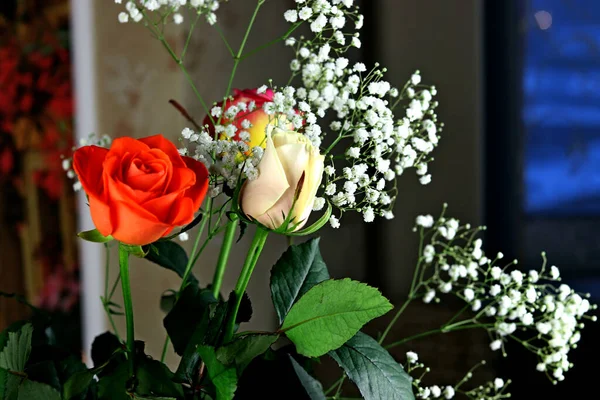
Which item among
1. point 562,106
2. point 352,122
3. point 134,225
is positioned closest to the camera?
point 134,225

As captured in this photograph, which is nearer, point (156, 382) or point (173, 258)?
point (156, 382)

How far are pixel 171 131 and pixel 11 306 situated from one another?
2.39ft

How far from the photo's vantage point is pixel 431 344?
143cm

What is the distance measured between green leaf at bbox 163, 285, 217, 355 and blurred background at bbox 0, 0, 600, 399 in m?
0.98

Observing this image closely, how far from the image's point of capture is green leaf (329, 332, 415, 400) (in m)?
0.38

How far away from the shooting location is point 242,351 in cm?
36

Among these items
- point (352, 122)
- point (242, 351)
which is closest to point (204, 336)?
point (242, 351)

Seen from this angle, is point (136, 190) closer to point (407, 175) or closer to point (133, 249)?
point (133, 249)

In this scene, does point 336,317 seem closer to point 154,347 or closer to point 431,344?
point 431,344

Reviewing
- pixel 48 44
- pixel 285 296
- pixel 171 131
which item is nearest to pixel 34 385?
pixel 285 296

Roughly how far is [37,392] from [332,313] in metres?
0.17

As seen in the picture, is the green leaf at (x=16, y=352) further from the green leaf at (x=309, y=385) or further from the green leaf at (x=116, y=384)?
the green leaf at (x=309, y=385)

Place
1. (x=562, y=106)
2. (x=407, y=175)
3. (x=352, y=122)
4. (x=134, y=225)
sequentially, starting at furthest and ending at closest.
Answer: (x=407, y=175)
(x=562, y=106)
(x=352, y=122)
(x=134, y=225)

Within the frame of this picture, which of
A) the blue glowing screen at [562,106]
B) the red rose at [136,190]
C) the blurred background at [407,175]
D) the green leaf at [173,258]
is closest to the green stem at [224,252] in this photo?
the green leaf at [173,258]
